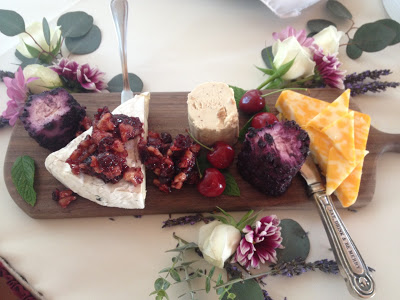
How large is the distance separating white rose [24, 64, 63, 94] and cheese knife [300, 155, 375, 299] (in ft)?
3.69

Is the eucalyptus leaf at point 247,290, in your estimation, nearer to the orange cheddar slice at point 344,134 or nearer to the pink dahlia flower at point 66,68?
the orange cheddar slice at point 344,134

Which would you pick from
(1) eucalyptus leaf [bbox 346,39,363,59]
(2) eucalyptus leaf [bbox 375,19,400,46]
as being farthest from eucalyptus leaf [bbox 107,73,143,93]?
(2) eucalyptus leaf [bbox 375,19,400,46]

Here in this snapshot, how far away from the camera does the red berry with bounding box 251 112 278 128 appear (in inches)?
54.1

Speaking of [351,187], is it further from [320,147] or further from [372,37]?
[372,37]

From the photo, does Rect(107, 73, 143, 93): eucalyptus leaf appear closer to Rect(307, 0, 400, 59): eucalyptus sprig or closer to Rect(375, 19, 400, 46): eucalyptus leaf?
Rect(307, 0, 400, 59): eucalyptus sprig

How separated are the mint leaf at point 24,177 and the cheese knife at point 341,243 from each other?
101cm

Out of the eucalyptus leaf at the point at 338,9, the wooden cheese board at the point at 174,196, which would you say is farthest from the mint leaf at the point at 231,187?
the eucalyptus leaf at the point at 338,9

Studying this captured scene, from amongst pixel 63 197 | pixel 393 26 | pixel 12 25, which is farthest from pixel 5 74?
A: pixel 393 26

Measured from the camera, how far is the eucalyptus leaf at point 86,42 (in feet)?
5.67

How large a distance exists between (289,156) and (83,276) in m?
0.81

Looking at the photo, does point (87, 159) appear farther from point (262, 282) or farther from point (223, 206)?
point (262, 282)

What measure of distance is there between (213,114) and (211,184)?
0.27m

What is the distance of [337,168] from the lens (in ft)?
4.01

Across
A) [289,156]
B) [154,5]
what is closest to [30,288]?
[289,156]
